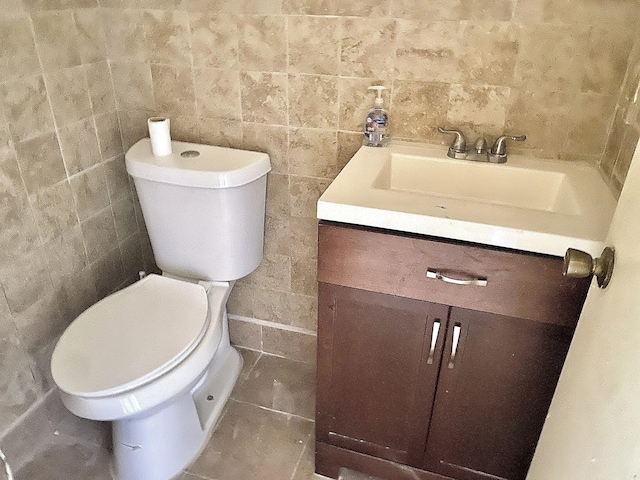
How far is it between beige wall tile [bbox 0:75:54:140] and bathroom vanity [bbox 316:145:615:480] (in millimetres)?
838

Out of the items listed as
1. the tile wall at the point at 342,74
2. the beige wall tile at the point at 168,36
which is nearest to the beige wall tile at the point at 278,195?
the tile wall at the point at 342,74

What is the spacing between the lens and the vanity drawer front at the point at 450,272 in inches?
39.2

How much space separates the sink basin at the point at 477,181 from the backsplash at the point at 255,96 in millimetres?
111

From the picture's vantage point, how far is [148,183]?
1477mm

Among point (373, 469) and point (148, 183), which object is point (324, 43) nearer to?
point (148, 183)

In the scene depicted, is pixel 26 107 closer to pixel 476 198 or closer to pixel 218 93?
pixel 218 93

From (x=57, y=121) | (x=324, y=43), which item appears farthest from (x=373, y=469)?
(x=57, y=121)

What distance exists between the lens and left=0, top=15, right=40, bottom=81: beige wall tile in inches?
47.9

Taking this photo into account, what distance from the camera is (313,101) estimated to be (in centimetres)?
145

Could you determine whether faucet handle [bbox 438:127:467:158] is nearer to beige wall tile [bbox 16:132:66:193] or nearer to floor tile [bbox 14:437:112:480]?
beige wall tile [bbox 16:132:66:193]

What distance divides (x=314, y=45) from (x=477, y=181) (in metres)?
0.58

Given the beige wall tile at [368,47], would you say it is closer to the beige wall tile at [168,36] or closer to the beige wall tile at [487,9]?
the beige wall tile at [487,9]

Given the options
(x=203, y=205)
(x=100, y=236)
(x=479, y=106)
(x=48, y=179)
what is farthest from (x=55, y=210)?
(x=479, y=106)

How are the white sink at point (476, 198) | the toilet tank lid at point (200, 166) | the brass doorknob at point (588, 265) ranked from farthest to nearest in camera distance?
the toilet tank lid at point (200, 166) < the white sink at point (476, 198) < the brass doorknob at point (588, 265)
